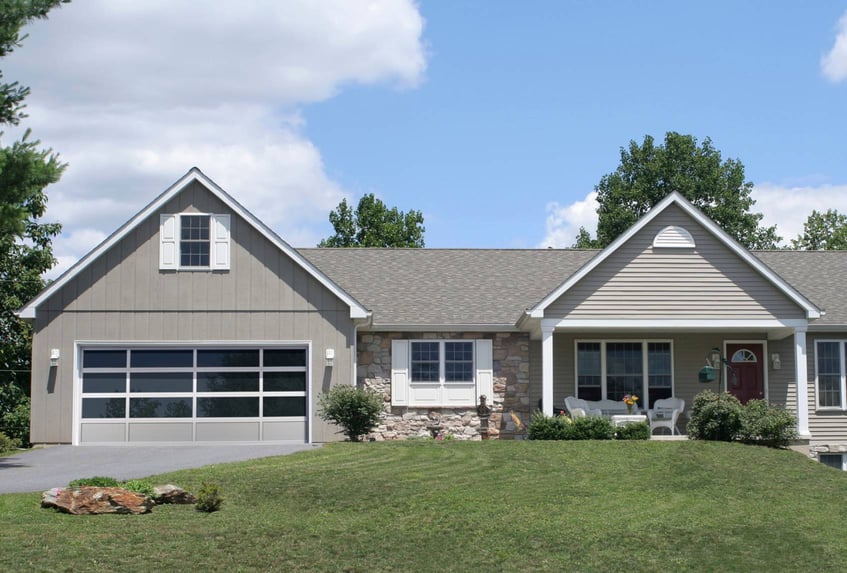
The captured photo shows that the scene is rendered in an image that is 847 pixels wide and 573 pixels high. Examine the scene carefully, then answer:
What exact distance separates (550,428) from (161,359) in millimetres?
8729

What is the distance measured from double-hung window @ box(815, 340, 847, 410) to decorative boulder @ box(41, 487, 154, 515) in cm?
1722

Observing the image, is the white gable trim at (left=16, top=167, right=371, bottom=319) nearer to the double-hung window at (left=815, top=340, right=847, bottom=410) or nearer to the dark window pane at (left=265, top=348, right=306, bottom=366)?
the dark window pane at (left=265, top=348, right=306, bottom=366)

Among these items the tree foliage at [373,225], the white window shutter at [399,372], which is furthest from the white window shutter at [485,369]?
the tree foliage at [373,225]

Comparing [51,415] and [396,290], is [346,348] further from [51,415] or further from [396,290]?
[51,415]

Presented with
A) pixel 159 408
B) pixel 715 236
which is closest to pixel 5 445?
pixel 159 408

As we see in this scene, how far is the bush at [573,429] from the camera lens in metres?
22.0

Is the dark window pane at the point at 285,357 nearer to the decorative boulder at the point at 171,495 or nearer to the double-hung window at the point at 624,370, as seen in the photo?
the double-hung window at the point at 624,370

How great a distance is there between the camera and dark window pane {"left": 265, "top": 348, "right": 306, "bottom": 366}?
77.4 feet

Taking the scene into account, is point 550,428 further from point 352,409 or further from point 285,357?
point 285,357

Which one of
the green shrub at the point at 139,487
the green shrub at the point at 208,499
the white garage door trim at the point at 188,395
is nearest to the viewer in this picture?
the green shrub at the point at 208,499

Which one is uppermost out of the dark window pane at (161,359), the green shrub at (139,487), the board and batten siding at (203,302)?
the board and batten siding at (203,302)

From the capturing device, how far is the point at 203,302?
2352 centimetres

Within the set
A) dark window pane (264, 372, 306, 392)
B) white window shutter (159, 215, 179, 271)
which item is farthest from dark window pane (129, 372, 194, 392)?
white window shutter (159, 215, 179, 271)

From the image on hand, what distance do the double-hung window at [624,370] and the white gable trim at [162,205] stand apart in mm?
5824
